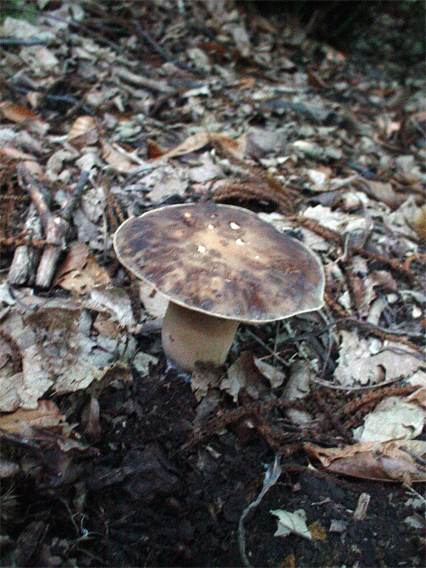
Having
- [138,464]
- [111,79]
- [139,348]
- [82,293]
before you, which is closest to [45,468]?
[138,464]

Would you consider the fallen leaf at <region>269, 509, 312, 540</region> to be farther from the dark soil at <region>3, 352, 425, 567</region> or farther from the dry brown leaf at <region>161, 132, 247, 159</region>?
the dry brown leaf at <region>161, 132, 247, 159</region>

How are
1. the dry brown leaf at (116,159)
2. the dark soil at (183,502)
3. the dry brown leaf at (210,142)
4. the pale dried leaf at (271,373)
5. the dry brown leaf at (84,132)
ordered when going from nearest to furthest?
the dark soil at (183,502)
the pale dried leaf at (271,373)
the dry brown leaf at (116,159)
the dry brown leaf at (84,132)
the dry brown leaf at (210,142)

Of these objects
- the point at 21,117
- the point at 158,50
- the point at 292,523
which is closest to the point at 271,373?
the point at 292,523

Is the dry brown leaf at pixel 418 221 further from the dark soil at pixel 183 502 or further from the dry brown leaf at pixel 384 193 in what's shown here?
the dark soil at pixel 183 502

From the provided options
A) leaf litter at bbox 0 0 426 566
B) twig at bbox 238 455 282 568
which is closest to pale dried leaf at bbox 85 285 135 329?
leaf litter at bbox 0 0 426 566

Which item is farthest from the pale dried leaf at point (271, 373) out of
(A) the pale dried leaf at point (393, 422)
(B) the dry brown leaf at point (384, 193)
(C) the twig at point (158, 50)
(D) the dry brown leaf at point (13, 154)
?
(C) the twig at point (158, 50)

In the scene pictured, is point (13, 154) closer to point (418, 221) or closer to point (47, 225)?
point (47, 225)
